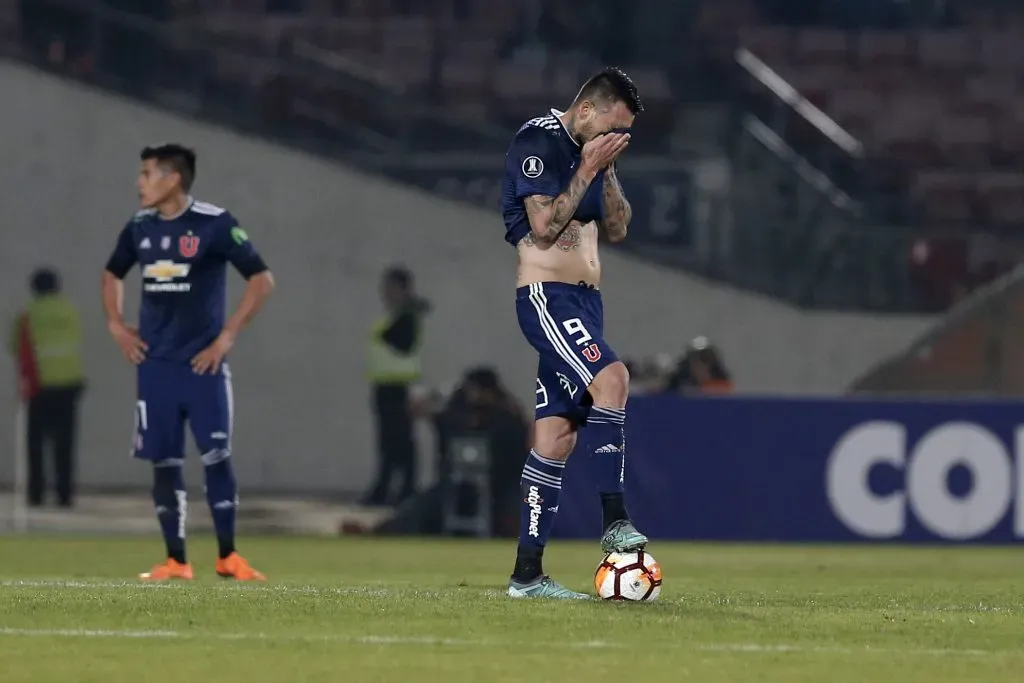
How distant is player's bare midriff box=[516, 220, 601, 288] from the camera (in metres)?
6.91

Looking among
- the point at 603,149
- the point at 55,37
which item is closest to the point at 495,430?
the point at 55,37

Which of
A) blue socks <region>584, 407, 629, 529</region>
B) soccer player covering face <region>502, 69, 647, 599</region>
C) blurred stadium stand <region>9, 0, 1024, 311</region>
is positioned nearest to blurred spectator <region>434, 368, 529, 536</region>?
blurred stadium stand <region>9, 0, 1024, 311</region>

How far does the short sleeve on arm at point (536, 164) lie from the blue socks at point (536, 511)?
0.97 meters

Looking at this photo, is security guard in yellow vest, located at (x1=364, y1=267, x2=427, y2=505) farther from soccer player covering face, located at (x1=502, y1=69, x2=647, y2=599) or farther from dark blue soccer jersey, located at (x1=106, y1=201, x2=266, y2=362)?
soccer player covering face, located at (x1=502, y1=69, x2=647, y2=599)

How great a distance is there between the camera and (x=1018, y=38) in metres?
19.1

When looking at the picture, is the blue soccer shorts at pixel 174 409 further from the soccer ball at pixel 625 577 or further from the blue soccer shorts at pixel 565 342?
the soccer ball at pixel 625 577

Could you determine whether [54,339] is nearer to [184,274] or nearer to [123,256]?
[123,256]

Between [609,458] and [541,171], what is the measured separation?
41.4 inches

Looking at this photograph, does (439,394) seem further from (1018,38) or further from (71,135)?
(1018,38)

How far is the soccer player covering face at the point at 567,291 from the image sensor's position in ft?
Result: 22.2

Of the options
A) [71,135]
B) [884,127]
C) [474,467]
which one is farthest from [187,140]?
[884,127]

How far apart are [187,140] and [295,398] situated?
8.70 ft

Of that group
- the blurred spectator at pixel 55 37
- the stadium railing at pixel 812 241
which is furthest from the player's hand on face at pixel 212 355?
the blurred spectator at pixel 55 37

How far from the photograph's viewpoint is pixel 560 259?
22.7ft
